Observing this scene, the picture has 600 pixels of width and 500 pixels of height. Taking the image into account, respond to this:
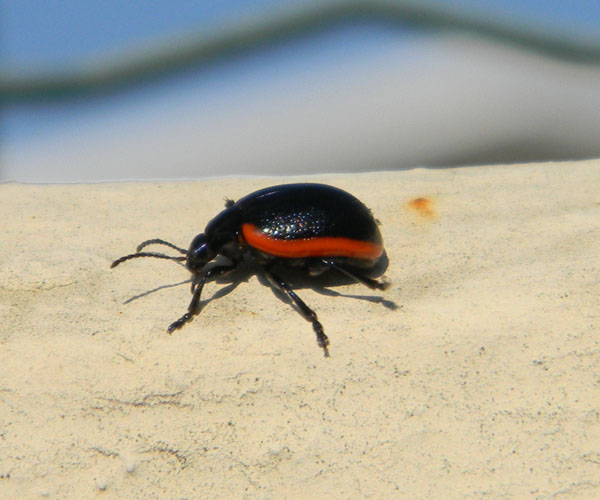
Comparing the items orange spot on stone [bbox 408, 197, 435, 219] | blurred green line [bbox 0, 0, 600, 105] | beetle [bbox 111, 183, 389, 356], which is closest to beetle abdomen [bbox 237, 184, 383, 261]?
beetle [bbox 111, 183, 389, 356]

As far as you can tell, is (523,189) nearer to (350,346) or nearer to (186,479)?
(350,346)

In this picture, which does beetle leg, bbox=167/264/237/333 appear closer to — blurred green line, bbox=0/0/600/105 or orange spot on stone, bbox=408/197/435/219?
orange spot on stone, bbox=408/197/435/219

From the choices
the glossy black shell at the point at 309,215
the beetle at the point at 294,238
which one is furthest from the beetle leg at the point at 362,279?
the glossy black shell at the point at 309,215

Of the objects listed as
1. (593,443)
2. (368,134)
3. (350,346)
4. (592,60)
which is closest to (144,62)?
(368,134)

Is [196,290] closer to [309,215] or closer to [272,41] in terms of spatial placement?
[309,215]

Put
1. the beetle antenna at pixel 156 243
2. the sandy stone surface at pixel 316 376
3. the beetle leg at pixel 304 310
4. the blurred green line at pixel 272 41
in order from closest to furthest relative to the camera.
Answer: the sandy stone surface at pixel 316 376 < the beetle leg at pixel 304 310 < the beetle antenna at pixel 156 243 < the blurred green line at pixel 272 41

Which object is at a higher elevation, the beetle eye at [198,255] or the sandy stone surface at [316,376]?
the beetle eye at [198,255]

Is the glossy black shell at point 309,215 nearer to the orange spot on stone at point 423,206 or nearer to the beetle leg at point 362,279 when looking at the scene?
the beetle leg at point 362,279

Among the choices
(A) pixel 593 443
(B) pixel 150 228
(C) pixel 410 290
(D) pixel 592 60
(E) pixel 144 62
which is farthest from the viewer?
(E) pixel 144 62
